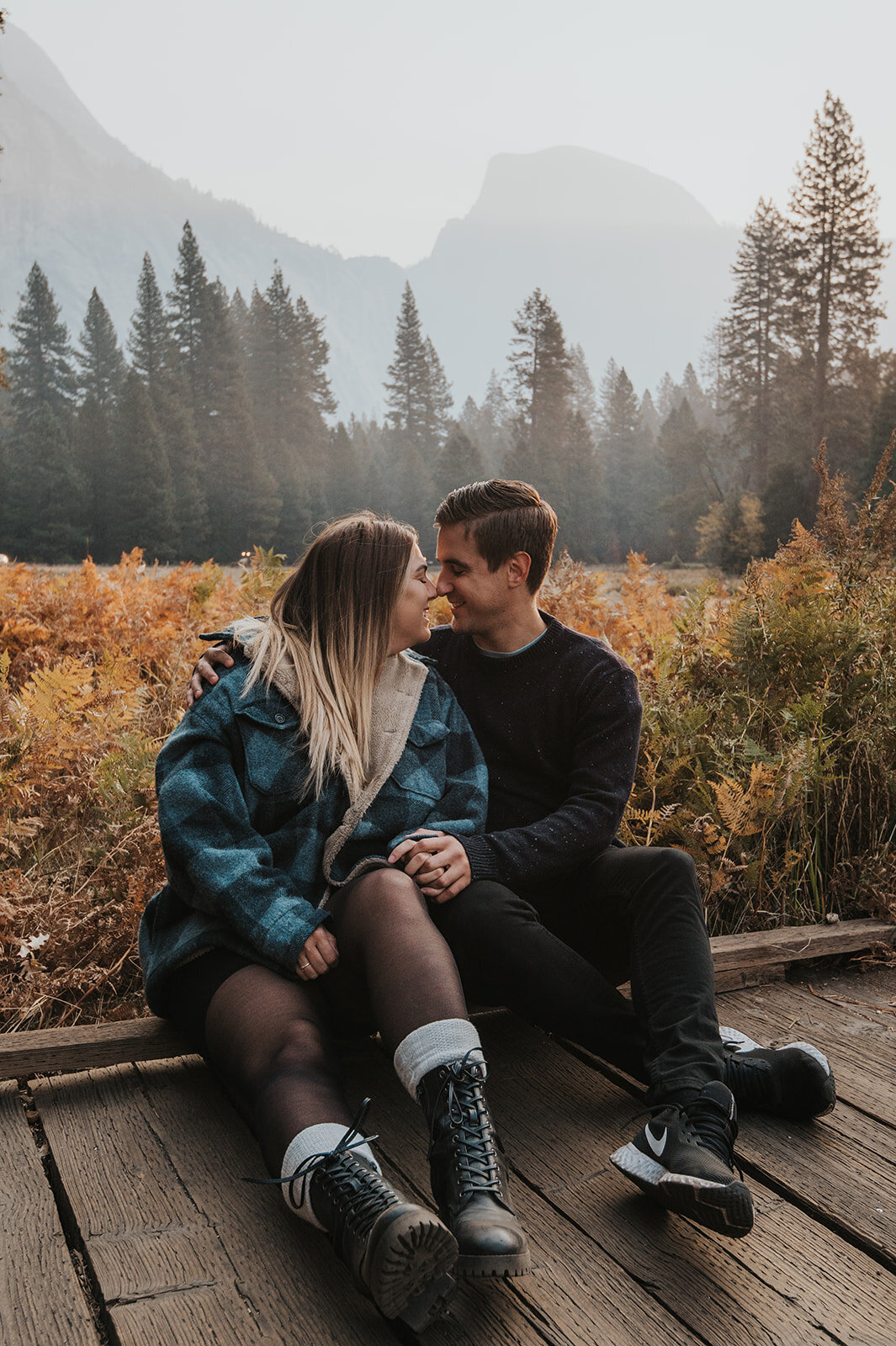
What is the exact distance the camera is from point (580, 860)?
2.18 meters

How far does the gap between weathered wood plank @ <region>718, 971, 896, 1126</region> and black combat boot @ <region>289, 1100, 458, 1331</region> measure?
3.68 ft

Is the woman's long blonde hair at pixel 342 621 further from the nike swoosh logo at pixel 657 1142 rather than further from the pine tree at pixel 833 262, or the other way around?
the pine tree at pixel 833 262

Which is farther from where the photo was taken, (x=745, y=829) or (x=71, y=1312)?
(x=745, y=829)

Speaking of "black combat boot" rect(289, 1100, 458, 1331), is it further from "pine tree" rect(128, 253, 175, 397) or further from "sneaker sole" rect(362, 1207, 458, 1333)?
"pine tree" rect(128, 253, 175, 397)

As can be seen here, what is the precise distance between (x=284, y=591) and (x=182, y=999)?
3.15 ft

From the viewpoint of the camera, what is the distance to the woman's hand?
179cm

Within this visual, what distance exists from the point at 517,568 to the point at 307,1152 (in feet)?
4.97

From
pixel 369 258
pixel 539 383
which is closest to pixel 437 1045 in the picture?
pixel 539 383

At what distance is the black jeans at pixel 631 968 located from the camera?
1.86m

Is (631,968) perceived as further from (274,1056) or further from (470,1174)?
(274,1056)

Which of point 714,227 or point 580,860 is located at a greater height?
point 714,227

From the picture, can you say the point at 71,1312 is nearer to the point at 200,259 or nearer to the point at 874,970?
the point at 874,970

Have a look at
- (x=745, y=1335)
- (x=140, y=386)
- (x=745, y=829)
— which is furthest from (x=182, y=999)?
(x=140, y=386)

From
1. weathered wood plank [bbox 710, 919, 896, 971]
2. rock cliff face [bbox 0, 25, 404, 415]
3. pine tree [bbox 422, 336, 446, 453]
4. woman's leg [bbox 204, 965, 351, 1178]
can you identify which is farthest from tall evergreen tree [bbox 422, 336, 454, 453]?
woman's leg [bbox 204, 965, 351, 1178]
